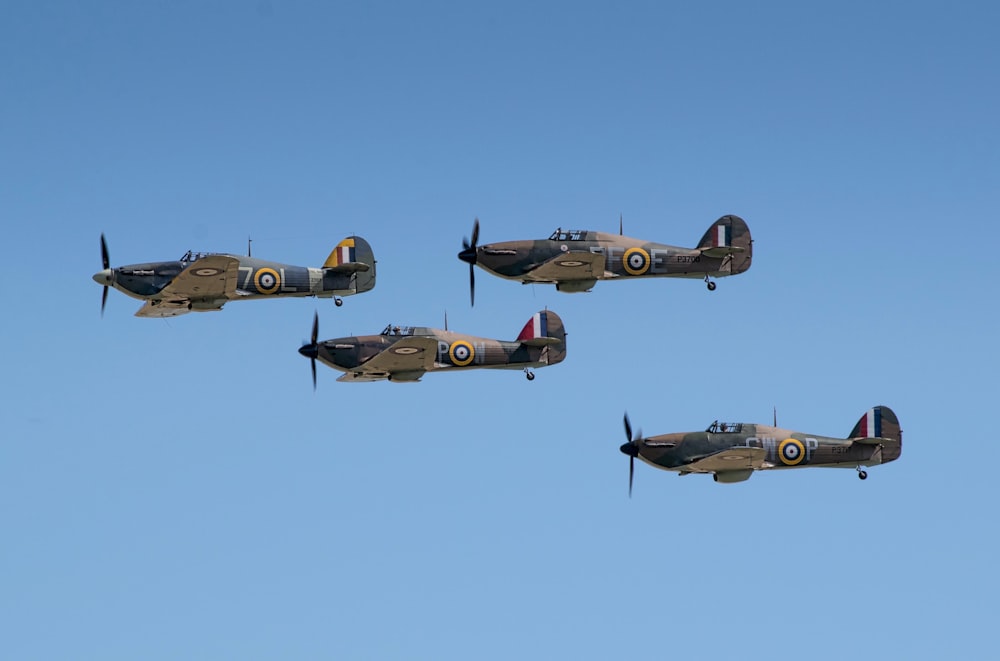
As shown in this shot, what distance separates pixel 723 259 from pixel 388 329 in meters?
16.9

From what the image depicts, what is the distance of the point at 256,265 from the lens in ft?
291

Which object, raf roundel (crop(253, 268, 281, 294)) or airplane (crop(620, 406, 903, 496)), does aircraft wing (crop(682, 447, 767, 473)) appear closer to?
airplane (crop(620, 406, 903, 496))

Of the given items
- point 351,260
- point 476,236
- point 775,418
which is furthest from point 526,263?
point 775,418

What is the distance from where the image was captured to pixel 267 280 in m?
88.9

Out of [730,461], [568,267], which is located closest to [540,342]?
[568,267]


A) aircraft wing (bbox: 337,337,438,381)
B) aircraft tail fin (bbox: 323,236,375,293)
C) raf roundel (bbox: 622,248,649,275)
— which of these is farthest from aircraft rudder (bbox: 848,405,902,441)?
aircraft tail fin (bbox: 323,236,375,293)

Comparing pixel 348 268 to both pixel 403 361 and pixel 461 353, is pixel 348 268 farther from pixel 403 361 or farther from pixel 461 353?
pixel 461 353

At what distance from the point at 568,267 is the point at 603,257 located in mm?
1868

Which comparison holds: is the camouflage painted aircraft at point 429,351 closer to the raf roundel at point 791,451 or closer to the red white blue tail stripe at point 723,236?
the red white blue tail stripe at point 723,236

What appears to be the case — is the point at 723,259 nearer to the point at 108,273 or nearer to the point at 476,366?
the point at 476,366

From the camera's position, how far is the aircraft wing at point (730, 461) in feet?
286

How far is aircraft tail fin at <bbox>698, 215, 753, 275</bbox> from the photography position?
3521 inches

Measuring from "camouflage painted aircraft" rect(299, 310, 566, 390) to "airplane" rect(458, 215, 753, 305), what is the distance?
296 centimetres

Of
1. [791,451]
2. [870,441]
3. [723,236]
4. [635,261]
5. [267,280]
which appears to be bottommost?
[791,451]
